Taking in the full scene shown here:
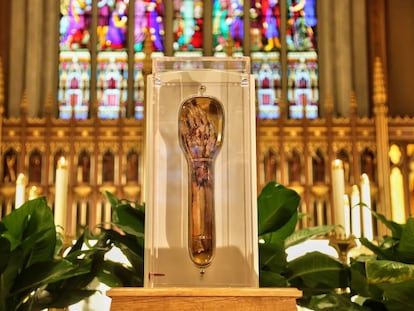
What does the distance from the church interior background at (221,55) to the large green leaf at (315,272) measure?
404 cm

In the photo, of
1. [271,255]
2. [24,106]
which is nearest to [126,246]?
[271,255]

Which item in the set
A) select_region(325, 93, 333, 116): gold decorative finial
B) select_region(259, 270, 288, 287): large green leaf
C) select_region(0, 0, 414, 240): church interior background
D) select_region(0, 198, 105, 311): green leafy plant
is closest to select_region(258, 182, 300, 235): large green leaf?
select_region(259, 270, 288, 287): large green leaf

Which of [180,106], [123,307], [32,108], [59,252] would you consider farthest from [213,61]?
[32,108]

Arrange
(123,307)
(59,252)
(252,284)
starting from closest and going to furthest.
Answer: (123,307), (252,284), (59,252)

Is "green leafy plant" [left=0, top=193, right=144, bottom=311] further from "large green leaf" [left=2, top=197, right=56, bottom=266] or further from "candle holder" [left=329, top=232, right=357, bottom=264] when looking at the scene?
"candle holder" [left=329, top=232, right=357, bottom=264]

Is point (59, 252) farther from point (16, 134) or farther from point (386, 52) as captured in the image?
point (386, 52)

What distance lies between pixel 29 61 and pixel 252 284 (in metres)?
5.65

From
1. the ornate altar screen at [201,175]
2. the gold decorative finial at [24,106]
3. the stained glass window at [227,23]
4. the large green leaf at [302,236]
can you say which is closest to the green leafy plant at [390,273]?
the large green leaf at [302,236]

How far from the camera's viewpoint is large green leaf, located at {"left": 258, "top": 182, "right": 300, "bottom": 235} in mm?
1838

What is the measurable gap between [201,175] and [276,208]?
517 mm

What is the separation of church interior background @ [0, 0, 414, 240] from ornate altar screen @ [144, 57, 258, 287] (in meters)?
4.53

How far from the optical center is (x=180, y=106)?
4.56ft

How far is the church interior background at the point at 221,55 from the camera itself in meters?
6.00

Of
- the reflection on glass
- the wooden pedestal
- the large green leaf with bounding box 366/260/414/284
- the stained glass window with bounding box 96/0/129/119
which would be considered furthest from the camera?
the stained glass window with bounding box 96/0/129/119
